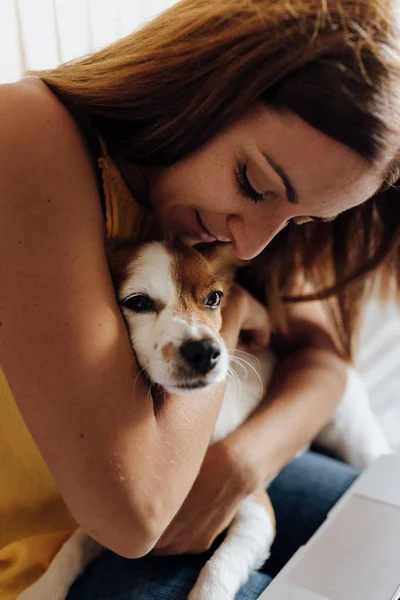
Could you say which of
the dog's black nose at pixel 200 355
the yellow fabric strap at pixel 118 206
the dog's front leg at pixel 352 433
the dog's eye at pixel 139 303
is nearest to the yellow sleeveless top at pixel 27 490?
the yellow fabric strap at pixel 118 206

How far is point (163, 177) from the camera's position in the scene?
918 mm

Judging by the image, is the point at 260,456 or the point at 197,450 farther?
the point at 260,456

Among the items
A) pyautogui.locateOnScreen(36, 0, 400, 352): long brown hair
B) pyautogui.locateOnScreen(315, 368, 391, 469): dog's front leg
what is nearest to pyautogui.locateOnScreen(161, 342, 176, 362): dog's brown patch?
pyautogui.locateOnScreen(36, 0, 400, 352): long brown hair

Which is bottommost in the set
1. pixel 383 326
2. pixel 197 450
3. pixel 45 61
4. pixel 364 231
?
pixel 383 326

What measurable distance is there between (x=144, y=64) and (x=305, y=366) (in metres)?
0.69

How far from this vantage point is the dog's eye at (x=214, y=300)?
38.6 inches

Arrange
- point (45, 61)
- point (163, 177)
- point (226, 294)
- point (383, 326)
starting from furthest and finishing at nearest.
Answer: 1. point (383, 326)
2. point (45, 61)
3. point (226, 294)
4. point (163, 177)

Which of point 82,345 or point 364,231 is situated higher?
point 82,345

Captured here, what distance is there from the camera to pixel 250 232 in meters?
0.89

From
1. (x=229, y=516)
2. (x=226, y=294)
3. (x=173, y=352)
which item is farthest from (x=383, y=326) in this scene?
(x=173, y=352)

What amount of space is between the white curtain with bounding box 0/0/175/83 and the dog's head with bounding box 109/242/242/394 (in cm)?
59

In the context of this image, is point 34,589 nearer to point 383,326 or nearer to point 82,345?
point 82,345

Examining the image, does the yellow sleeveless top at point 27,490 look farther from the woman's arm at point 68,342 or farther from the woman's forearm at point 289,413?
the woman's forearm at point 289,413

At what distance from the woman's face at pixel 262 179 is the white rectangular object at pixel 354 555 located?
472mm
